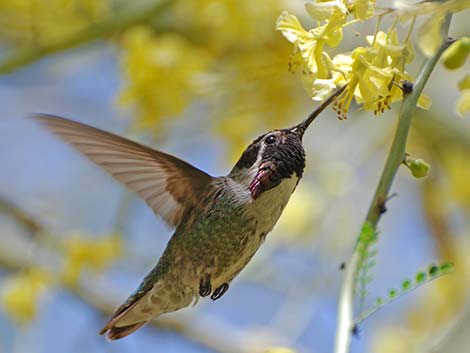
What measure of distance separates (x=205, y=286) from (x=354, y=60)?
651mm

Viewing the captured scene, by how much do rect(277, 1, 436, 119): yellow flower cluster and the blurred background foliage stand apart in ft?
2.68

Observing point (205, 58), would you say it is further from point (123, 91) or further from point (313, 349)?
point (313, 349)

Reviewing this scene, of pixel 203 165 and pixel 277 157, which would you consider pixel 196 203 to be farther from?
pixel 203 165

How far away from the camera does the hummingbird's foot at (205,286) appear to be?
1.84 meters

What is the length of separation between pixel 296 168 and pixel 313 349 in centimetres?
205

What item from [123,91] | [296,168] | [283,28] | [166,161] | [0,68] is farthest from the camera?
[123,91]

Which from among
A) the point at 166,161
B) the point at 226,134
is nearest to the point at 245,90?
the point at 226,134

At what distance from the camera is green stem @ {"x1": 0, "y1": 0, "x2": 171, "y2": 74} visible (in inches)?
95.0

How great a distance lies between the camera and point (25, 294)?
8.85 ft

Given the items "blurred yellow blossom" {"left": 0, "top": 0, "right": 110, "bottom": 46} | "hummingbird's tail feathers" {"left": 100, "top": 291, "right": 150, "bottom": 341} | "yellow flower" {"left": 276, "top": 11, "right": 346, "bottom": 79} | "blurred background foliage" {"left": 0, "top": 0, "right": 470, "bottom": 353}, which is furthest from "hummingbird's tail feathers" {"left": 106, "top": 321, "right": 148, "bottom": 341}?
"blurred yellow blossom" {"left": 0, "top": 0, "right": 110, "bottom": 46}

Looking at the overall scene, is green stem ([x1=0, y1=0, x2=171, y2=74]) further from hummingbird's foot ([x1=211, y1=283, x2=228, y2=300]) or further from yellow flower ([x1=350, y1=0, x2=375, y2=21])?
yellow flower ([x1=350, y1=0, x2=375, y2=21])

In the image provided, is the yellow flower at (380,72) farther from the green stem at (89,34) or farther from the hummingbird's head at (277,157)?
the green stem at (89,34)

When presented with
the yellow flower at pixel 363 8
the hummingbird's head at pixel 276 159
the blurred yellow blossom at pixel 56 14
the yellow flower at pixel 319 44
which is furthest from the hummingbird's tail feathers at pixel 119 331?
the blurred yellow blossom at pixel 56 14

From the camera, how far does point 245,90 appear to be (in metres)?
2.71
